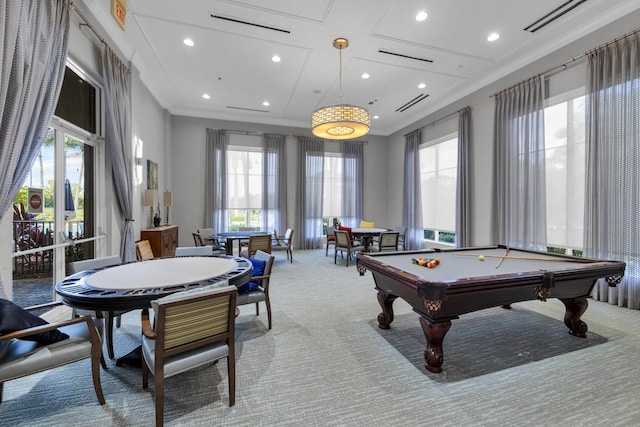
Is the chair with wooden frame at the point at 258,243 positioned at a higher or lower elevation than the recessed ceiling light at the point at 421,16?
lower

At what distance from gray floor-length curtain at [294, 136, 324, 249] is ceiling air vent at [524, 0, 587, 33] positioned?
18.4 feet

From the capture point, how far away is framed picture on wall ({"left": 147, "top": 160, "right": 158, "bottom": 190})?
19.0 ft

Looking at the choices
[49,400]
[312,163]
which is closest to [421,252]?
[49,400]

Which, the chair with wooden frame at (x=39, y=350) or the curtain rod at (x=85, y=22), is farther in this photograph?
the curtain rod at (x=85, y=22)

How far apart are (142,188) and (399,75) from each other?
5.76 meters

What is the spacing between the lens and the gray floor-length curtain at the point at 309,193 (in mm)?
8562

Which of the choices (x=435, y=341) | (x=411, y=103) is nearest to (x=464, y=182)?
(x=411, y=103)

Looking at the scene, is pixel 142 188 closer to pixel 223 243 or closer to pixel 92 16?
pixel 223 243

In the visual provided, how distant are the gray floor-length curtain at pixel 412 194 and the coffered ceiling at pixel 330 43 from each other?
4.97ft

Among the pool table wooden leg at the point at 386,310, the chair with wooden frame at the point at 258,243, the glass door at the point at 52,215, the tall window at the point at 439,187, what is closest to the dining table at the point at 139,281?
the glass door at the point at 52,215

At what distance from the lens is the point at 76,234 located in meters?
3.67

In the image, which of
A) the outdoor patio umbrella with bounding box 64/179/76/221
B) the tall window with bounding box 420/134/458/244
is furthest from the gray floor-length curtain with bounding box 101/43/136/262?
the tall window with bounding box 420/134/458/244

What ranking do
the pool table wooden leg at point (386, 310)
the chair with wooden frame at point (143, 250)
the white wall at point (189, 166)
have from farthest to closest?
the white wall at point (189, 166) < the chair with wooden frame at point (143, 250) < the pool table wooden leg at point (386, 310)

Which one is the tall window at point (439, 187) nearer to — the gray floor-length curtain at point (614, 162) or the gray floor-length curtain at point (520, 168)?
the gray floor-length curtain at point (520, 168)
